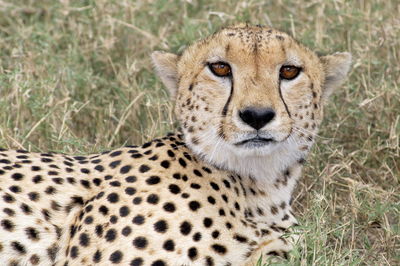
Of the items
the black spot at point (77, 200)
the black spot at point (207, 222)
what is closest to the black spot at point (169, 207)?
the black spot at point (207, 222)

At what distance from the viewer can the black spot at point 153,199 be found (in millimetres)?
3279

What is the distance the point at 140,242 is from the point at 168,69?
88 centimetres

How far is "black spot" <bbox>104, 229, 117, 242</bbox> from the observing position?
10.5ft

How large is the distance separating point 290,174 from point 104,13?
88.9 inches

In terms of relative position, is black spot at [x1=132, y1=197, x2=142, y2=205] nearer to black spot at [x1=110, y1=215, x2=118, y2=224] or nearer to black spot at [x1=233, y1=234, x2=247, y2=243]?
black spot at [x1=110, y1=215, x2=118, y2=224]

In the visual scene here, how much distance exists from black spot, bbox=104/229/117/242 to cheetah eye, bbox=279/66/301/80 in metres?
0.87

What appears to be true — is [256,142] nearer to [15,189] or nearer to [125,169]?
[125,169]

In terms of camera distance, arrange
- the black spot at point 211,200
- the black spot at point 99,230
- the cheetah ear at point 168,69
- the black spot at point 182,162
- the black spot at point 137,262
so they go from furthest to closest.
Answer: the cheetah ear at point 168,69
the black spot at point 182,162
the black spot at point 211,200
the black spot at point 99,230
the black spot at point 137,262

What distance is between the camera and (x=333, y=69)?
3.79 metres

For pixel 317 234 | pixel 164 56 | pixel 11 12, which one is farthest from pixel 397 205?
pixel 11 12

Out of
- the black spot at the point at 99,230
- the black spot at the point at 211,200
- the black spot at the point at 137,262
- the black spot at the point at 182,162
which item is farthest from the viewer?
the black spot at the point at 182,162

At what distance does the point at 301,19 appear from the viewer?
5.57m

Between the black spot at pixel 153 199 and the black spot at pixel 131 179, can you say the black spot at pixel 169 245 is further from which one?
the black spot at pixel 131 179

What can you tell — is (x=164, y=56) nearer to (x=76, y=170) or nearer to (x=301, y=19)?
(x=76, y=170)
